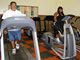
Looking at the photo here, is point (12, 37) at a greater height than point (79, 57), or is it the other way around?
point (12, 37)

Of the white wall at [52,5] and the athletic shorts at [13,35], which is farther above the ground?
the white wall at [52,5]

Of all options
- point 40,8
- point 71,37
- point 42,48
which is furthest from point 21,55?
point 40,8

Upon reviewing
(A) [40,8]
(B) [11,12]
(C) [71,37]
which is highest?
(A) [40,8]

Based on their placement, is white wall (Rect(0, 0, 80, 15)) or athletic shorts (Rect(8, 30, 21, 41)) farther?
white wall (Rect(0, 0, 80, 15))

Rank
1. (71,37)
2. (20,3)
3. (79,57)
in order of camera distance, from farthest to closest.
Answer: (20,3)
(79,57)
(71,37)

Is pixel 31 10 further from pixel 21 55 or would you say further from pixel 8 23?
pixel 8 23

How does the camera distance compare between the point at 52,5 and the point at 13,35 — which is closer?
the point at 13,35

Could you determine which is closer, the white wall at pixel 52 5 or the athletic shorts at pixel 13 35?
the athletic shorts at pixel 13 35

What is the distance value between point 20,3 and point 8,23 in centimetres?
481

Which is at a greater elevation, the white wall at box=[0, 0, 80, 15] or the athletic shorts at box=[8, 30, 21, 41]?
the white wall at box=[0, 0, 80, 15]

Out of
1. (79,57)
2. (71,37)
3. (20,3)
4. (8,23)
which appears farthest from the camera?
(20,3)

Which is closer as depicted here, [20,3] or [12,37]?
[12,37]

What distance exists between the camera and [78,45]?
5.21 metres

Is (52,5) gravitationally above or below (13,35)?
above
